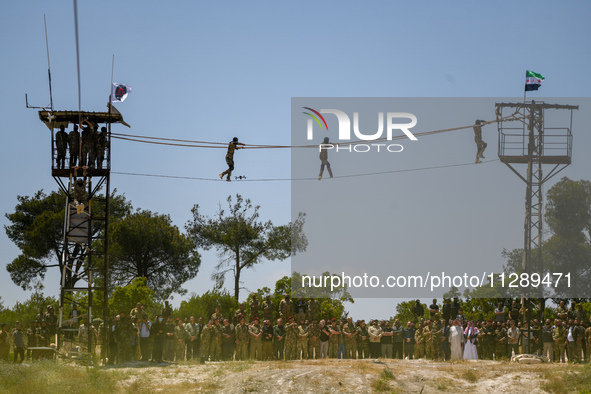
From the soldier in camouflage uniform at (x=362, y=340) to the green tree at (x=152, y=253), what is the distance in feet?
77.4

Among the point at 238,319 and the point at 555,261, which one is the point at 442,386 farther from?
the point at 555,261

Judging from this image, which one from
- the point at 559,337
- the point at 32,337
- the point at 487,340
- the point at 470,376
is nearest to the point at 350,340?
the point at 470,376

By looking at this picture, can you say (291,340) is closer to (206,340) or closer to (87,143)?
(206,340)

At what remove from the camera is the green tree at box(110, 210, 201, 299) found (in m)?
46.3

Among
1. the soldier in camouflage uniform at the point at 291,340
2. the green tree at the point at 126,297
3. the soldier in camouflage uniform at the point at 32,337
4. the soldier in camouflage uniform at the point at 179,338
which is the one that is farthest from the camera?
the green tree at the point at 126,297

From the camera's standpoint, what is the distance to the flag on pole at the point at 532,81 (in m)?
27.4

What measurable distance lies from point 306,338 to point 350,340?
148 cm

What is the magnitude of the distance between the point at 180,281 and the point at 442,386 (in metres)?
29.1

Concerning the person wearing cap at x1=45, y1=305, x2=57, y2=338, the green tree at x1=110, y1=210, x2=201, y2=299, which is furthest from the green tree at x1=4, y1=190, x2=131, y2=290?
the person wearing cap at x1=45, y1=305, x2=57, y2=338

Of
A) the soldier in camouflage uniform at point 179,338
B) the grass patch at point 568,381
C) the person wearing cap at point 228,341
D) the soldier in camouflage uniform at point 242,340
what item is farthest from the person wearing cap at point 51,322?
the grass patch at point 568,381

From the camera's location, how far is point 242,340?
2481cm

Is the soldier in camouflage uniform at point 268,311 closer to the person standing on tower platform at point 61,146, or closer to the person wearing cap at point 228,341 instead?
the person wearing cap at point 228,341

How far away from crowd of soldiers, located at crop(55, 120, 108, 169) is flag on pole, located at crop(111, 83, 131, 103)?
126 cm

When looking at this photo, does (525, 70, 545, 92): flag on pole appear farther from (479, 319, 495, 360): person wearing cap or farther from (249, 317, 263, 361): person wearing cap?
(249, 317, 263, 361): person wearing cap
